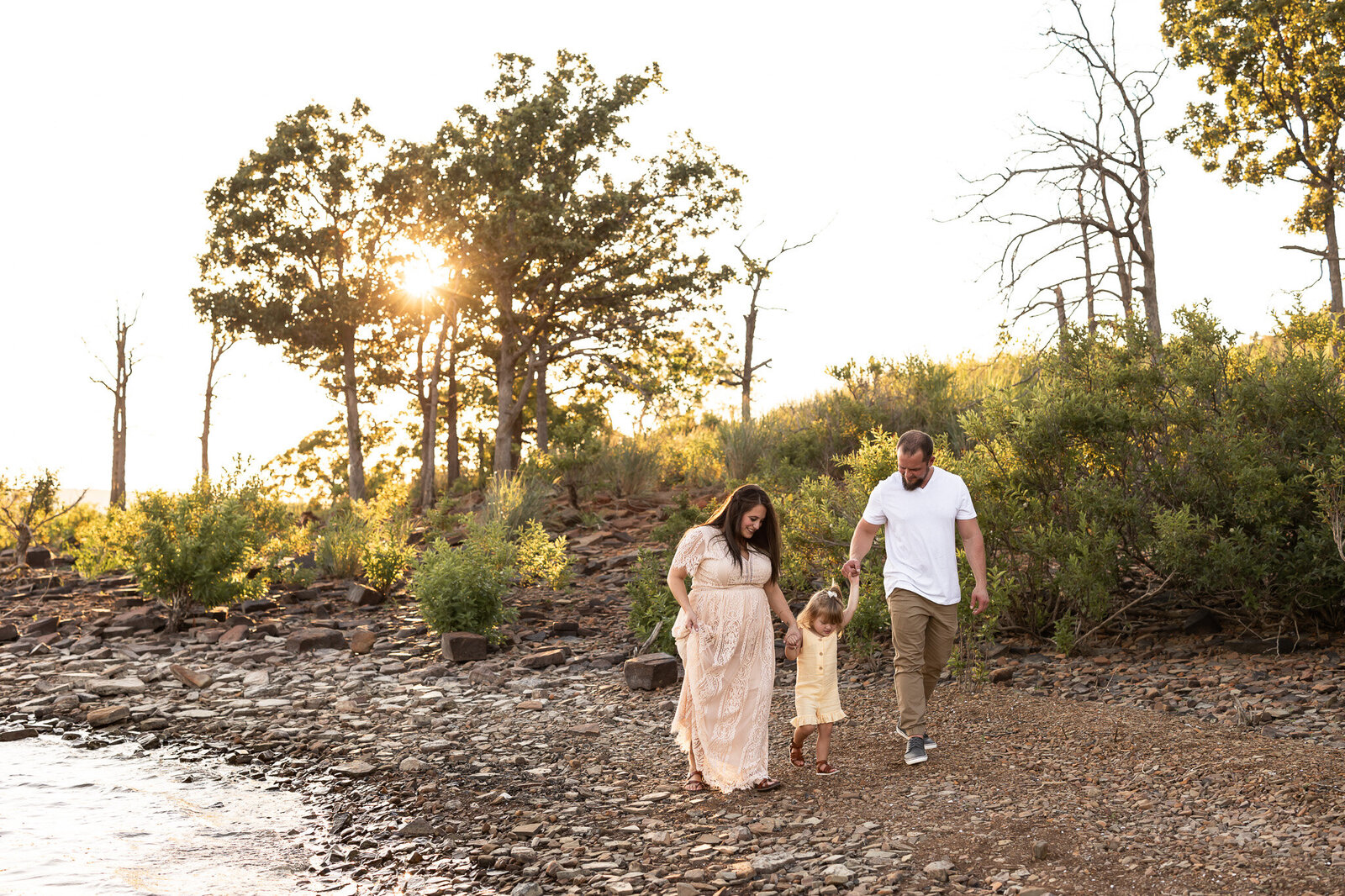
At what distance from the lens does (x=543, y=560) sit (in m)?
12.7

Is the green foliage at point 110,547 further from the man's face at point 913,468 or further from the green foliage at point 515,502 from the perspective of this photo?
the man's face at point 913,468

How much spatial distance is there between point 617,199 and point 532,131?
8.69 ft

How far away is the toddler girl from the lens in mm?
5754

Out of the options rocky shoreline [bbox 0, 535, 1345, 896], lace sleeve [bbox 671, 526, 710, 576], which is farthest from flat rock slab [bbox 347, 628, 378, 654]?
lace sleeve [bbox 671, 526, 710, 576]

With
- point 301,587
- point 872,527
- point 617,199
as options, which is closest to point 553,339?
point 617,199

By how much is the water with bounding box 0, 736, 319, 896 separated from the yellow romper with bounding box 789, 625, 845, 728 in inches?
110

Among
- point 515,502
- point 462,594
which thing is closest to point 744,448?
point 515,502

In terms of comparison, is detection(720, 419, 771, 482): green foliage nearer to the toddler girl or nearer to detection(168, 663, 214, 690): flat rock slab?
detection(168, 663, 214, 690): flat rock slab

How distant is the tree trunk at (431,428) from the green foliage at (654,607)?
17.1 m

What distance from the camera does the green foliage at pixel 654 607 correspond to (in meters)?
9.65

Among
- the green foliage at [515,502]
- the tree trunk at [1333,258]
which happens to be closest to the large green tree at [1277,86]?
the tree trunk at [1333,258]

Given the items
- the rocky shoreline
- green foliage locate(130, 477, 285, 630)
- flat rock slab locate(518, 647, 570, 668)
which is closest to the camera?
the rocky shoreline

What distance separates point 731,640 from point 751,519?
0.67 m

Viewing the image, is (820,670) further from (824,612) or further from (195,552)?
(195,552)
